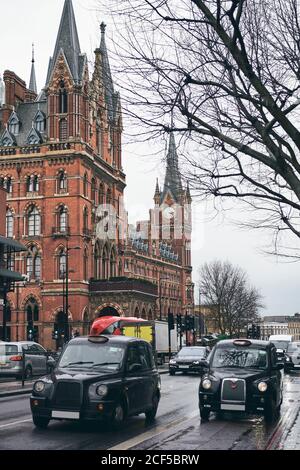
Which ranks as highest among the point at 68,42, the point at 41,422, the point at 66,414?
the point at 68,42

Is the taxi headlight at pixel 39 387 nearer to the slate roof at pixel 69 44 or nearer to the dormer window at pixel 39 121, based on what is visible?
the slate roof at pixel 69 44

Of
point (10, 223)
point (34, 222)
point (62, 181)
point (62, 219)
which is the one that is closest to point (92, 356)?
point (62, 219)

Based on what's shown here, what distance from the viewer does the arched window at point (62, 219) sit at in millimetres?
68188

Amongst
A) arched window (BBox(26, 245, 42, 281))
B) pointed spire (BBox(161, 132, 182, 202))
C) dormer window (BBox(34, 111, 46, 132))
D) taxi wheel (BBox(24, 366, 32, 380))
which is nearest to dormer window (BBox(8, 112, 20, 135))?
dormer window (BBox(34, 111, 46, 132))

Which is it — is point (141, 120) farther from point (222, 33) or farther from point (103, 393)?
point (103, 393)

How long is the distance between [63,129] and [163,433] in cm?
6033

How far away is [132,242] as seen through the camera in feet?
390

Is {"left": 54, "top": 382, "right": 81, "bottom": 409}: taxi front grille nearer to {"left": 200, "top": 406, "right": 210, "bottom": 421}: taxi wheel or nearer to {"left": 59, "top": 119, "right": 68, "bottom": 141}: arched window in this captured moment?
{"left": 200, "top": 406, "right": 210, "bottom": 421}: taxi wheel

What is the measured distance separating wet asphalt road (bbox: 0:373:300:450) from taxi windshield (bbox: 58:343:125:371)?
1127 millimetres

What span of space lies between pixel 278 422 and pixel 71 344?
463cm

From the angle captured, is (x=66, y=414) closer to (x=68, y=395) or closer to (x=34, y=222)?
(x=68, y=395)

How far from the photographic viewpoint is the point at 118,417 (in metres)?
11.9

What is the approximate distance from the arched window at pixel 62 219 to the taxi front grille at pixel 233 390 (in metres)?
55.3
